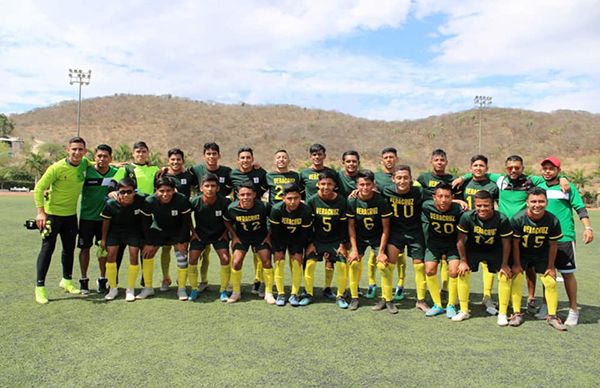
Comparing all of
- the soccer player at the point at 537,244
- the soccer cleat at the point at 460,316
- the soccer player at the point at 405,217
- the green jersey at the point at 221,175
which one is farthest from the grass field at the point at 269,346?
the green jersey at the point at 221,175

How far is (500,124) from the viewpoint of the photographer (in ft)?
206

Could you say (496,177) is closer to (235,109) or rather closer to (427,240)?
(427,240)

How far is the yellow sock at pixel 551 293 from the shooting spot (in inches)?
191

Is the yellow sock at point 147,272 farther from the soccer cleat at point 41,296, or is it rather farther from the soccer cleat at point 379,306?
the soccer cleat at point 379,306

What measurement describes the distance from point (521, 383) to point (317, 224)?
116 inches

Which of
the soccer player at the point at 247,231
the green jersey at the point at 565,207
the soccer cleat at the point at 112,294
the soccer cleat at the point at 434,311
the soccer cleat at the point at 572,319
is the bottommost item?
the soccer cleat at the point at 112,294

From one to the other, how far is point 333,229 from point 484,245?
1.79 metres

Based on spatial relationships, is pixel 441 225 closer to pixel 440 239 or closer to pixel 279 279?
pixel 440 239

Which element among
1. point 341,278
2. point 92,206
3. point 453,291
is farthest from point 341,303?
point 92,206

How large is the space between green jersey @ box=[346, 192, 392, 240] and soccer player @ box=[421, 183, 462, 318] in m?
0.51

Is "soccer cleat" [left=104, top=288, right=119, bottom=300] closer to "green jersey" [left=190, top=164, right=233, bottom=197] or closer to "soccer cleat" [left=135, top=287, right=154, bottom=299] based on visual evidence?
"soccer cleat" [left=135, top=287, right=154, bottom=299]

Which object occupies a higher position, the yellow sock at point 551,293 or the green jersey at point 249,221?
the green jersey at point 249,221

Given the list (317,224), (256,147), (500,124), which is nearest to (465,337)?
(317,224)

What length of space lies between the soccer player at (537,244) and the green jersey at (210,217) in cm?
355
